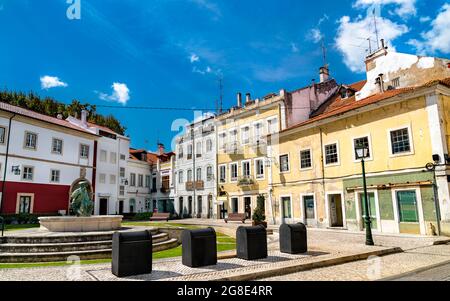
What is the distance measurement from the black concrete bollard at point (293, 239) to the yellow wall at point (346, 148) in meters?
10.0

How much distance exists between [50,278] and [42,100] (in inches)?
1657

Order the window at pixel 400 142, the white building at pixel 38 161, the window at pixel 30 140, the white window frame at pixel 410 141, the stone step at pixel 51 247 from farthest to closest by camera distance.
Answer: the window at pixel 30 140
the white building at pixel 38 161
the window at pixel 400 142
the white window frame at pixel 410 141
the stone step at pixel 51 247

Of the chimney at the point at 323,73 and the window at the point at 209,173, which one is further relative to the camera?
the window at the point at 209,173

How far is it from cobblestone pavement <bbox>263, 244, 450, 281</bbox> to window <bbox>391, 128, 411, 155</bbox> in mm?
7817

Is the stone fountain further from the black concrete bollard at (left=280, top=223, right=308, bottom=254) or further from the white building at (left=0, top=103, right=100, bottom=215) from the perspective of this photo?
the white building at (left=0, top=103, right=100, bottom=215)

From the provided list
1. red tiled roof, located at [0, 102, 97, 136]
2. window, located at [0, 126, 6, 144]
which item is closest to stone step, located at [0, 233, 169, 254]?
window, located at [0, 126, 6, 144]

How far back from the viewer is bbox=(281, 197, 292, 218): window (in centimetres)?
2517

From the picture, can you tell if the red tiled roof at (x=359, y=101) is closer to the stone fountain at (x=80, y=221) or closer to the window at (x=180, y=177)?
the stone fountain at (x=80, y=221)

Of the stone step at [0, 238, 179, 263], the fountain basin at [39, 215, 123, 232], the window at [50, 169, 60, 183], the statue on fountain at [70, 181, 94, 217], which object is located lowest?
the stone step at [0, 238, 179, 263]

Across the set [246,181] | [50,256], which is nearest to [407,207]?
[246,181]

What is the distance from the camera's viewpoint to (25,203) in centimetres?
2825

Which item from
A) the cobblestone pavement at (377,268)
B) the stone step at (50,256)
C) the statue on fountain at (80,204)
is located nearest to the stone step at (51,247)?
the stone step at (50,256)

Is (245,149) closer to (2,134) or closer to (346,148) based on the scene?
(346,148)

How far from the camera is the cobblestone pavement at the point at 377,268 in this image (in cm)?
753
